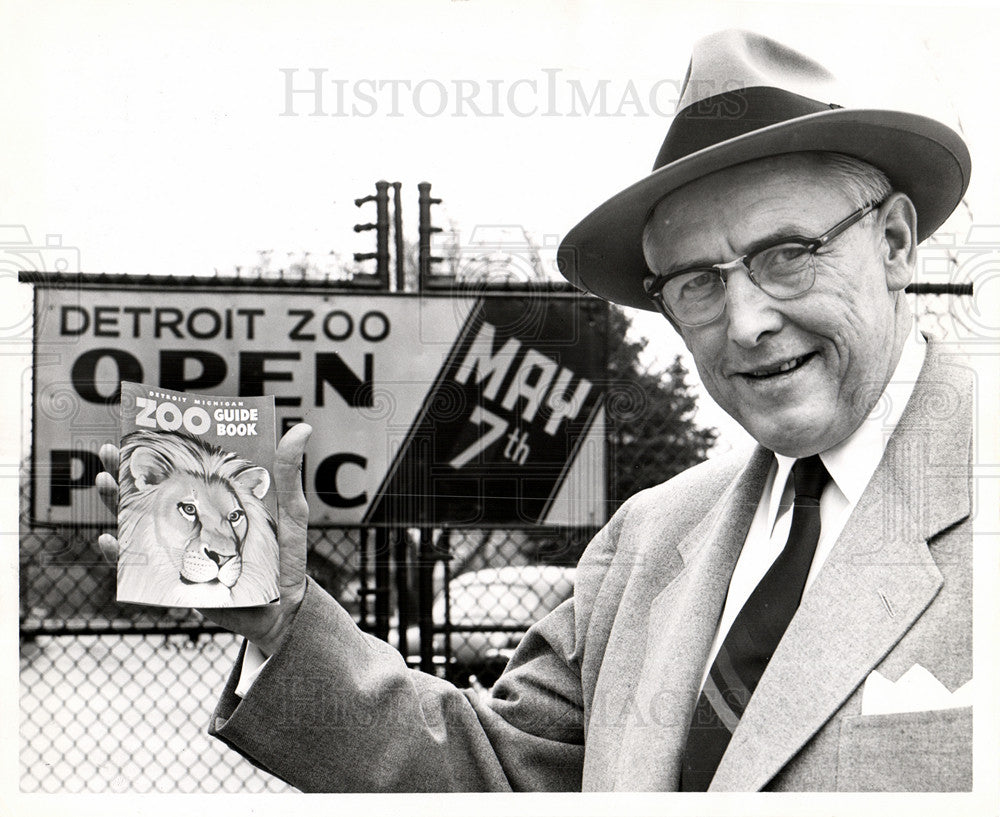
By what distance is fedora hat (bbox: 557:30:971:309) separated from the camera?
1.27m

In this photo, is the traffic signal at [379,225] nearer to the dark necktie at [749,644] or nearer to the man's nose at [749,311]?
the man's nose at [749,311]

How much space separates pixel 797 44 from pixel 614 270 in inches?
17.7

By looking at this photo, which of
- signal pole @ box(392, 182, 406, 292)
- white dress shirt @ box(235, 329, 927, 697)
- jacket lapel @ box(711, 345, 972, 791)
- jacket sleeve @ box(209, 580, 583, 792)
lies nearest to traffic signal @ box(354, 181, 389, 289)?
signal pole @ box(392, 182, 406, 292)

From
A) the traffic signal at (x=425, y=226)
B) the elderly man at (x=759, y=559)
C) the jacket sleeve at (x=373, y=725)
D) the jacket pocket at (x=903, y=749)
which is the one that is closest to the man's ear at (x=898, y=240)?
the elderly man at (x=759, y=559)

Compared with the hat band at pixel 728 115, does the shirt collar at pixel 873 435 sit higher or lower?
lower

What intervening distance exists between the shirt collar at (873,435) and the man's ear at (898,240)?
10 centimetres

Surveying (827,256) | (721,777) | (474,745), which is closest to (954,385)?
(827,256)

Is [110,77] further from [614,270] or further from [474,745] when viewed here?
[474,745]

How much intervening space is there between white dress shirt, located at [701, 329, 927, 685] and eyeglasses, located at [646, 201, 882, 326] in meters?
0.21

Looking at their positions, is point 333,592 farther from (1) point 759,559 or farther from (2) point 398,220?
(1) point 759,559

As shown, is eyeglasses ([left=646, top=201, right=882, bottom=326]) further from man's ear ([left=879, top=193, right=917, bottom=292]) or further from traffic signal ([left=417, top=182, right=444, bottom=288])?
traffic signal ([left=417, top=182, right=444, bottom=288])

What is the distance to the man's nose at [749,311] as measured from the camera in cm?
128

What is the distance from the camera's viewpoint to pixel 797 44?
4.72 ft

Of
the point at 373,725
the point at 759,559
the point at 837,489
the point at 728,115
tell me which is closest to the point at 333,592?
the point at 373,725
